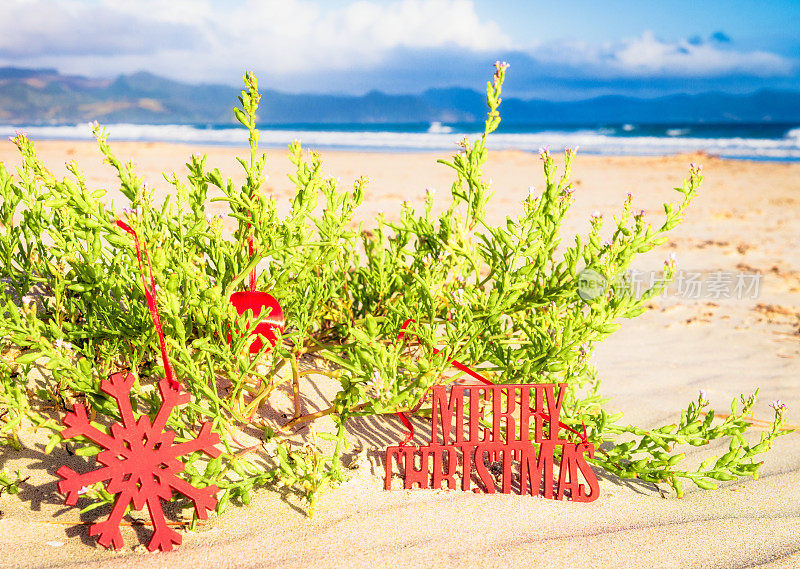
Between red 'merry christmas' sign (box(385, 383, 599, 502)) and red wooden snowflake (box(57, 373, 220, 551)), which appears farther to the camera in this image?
red 'merry christmas' sign (box(385, 383, 599, 502))

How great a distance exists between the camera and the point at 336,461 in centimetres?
180

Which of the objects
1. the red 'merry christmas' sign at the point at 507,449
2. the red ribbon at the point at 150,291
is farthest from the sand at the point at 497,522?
the red ribbon at the point at 150,291

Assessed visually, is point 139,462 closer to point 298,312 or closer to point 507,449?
point 298,312

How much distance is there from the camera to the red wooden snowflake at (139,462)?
5.22 ft

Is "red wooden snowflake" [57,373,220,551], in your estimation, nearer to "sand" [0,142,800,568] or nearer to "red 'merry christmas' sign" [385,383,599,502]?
"sand" [0,142,800,568]

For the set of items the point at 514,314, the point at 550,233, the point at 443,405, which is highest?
the point at 550,233

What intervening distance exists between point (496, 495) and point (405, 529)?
1.10 ft

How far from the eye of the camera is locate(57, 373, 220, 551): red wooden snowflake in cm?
159

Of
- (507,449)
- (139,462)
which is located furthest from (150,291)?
(507,449)

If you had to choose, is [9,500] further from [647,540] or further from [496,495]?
[647,540]

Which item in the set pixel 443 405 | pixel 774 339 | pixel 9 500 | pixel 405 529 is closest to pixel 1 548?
pixel 9 500

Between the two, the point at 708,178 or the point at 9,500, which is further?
the point at 708,178

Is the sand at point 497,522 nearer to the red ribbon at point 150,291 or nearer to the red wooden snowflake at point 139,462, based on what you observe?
the red wooden snowflake at point 139,462

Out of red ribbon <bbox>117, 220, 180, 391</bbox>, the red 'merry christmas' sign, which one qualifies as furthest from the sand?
red ribbon <bbox>117, 220, 180, 391</bbox>
